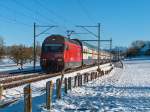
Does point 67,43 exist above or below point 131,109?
above

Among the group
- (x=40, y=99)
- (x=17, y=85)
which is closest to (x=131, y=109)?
(x=40, y=99)

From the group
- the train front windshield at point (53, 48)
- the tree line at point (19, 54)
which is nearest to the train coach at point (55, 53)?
the train front windshield at point (53, 48)

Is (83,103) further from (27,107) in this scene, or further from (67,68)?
(67,68)

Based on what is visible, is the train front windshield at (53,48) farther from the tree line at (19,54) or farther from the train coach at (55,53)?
the tree line at (19,54)

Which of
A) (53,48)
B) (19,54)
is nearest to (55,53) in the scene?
(53,48)

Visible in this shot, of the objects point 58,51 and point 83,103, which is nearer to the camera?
→ point 83,103

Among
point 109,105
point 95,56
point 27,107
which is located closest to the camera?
point 27,107

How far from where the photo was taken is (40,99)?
49.2ft

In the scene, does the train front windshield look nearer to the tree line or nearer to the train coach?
the train coach

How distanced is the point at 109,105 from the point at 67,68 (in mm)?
27499

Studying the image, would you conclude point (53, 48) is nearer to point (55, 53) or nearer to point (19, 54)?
point (55, 53)

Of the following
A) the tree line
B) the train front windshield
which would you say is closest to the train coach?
the train front windshield

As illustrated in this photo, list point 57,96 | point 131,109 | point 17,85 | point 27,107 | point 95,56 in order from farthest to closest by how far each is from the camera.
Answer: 1. point 95,56
2. point 17,85
3. point 57,96
4. point 131,109
5. point 27,107

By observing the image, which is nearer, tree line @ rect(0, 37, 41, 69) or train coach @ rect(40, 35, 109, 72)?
train coach @ rect(40, 35, 109, 72)
